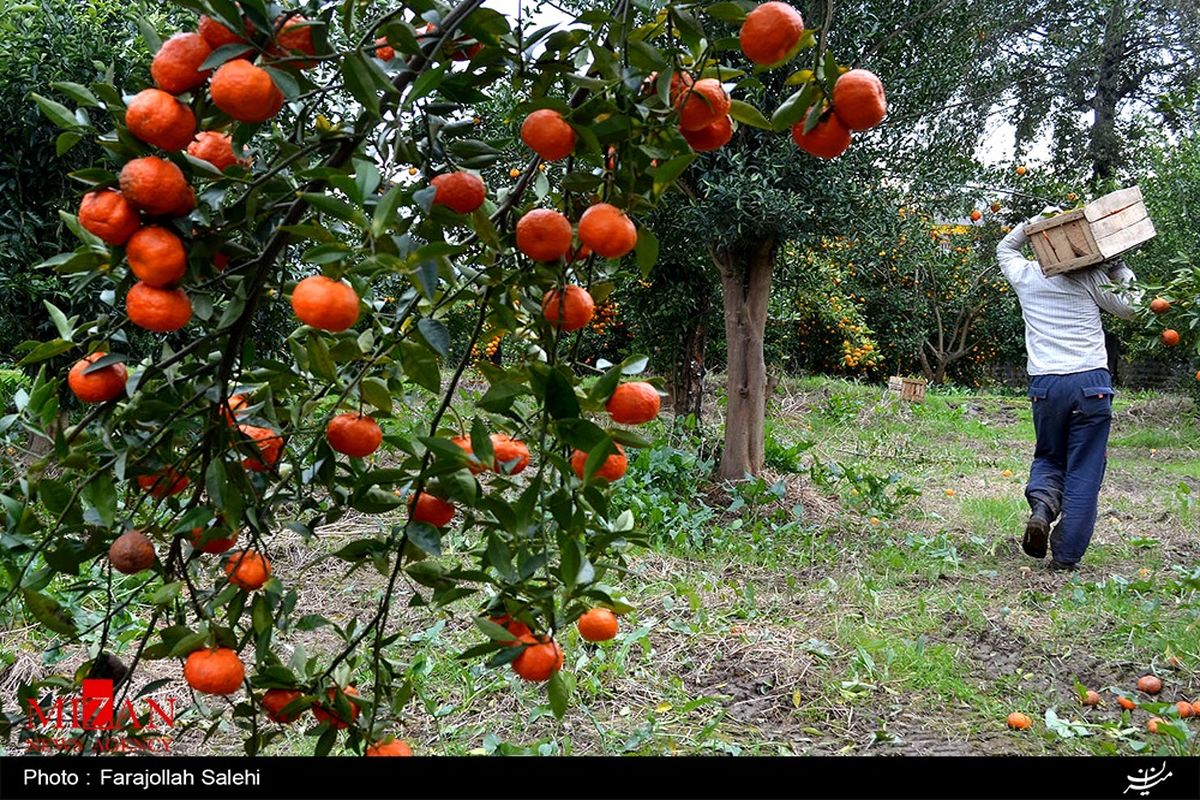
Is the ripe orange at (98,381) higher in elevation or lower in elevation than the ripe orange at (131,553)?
higher

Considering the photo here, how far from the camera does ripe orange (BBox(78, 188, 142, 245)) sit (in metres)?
0.89

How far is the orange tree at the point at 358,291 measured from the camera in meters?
0.91

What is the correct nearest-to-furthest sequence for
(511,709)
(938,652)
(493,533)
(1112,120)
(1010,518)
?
(493,533) → (511,709) → (938,652) → (1010,518) → (1112,120)

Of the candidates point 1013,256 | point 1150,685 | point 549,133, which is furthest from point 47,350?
point 1013,256

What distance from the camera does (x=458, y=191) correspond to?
3.64ft

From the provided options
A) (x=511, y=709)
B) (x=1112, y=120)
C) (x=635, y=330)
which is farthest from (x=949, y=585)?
(x=1112, y=120)

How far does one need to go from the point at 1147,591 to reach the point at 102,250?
422 centimetres

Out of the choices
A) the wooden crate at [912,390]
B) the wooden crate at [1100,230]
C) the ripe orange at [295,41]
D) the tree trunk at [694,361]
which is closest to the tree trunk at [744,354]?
the tree trunk at [694,361]

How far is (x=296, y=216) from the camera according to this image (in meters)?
1.01

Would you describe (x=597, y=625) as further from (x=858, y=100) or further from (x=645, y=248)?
(x=858, y=100)

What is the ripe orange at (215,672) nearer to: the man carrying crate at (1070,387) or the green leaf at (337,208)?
the green leaf at (337,208)

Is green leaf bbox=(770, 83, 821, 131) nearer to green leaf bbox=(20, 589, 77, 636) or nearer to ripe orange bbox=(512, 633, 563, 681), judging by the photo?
ripe orange bbox=(512, 633, 563, 681)

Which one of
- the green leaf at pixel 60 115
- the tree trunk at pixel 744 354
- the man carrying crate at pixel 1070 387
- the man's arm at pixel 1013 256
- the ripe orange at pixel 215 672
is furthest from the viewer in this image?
the tree trunk at pixel 744 354

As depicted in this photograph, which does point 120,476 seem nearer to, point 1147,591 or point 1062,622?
point 1062,622
